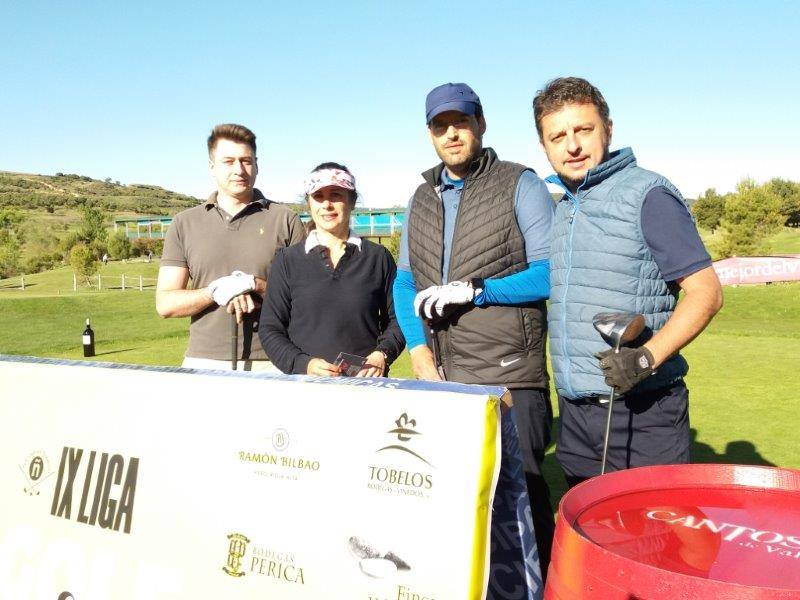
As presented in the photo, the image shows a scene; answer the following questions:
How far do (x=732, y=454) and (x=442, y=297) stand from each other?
3.44m

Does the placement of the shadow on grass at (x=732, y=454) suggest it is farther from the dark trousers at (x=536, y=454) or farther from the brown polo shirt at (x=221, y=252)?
the brown polo shirt at (x=221, y=252)

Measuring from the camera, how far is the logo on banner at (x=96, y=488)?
7.50 feet

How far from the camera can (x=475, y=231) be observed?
2840mm

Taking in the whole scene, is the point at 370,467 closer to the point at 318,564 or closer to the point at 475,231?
the point at 318,564

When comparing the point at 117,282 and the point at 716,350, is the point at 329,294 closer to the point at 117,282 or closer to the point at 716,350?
the point at 716,350

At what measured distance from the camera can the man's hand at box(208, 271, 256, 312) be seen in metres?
3.41

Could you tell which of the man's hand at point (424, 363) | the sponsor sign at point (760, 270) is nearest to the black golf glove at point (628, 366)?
the man's hand at point (424, 363)

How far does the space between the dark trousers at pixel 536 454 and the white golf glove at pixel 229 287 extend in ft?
4.64

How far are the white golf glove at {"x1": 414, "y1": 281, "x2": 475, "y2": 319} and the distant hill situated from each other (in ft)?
320

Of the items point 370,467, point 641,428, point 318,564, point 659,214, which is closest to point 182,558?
point 318,564

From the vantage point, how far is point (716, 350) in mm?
10117

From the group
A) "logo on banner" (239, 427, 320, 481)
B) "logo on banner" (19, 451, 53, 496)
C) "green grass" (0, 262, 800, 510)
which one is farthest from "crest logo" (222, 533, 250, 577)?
"green grass" (0, 262, 800, 510)

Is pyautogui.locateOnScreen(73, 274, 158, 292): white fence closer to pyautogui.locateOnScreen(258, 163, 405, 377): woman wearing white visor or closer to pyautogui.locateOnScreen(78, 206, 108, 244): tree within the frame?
pyautogui.locateOnScreen(78, 206, 108, 244): tree

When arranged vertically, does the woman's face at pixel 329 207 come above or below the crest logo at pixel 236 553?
above
